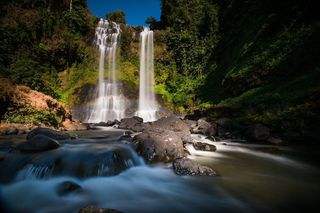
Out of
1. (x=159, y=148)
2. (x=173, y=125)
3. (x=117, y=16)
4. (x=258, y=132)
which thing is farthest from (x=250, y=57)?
(x=117, y=16)

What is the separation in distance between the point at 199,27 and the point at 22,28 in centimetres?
2316

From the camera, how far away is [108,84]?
2875cm

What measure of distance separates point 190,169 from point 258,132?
19.9 ft

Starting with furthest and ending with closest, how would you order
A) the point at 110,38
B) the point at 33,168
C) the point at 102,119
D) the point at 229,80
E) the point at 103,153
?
the point at 110,38 → the point at 102,119 → the point at 229,80 → the point at 103,153 → the point at 33,168

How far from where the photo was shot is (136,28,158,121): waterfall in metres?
27.0

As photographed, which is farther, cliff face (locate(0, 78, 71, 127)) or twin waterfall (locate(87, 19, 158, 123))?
twin waterfall (locate(87, 19, 158, 123))

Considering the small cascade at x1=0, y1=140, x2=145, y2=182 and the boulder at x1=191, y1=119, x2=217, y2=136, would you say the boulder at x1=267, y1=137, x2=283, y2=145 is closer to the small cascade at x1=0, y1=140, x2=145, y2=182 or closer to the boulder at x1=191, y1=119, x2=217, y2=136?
the boulder at x1=191, y1=119, x2=217, y2=136

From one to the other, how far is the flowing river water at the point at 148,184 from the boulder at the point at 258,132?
2743mm

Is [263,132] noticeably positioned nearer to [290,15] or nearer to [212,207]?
[212,207]

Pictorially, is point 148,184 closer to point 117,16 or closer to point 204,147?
point 204,147

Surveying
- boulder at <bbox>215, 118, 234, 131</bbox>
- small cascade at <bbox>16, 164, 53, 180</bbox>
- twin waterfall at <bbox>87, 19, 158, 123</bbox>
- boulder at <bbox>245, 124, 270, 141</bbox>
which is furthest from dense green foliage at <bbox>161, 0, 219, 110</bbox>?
small cascade at <bbox>16, 164, 53, 180</bbox>

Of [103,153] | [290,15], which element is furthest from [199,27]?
[103,153]

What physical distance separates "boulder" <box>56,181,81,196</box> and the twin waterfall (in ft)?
64.5

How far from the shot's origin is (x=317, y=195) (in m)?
4.93
